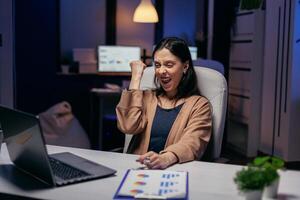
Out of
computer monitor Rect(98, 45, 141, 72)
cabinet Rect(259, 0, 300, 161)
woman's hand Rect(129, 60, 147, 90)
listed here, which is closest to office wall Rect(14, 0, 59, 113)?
computer monitor Rect(98, 45, 141, 72)

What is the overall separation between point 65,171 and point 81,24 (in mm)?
3689

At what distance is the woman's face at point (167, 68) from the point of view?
2029mm

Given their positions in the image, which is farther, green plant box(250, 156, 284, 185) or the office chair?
the office chair

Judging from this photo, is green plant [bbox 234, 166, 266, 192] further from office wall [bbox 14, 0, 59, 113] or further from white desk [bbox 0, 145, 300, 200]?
office wall [bbox 14, 0, 59, 113]

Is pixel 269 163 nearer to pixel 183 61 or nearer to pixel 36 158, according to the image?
pixel 36 158

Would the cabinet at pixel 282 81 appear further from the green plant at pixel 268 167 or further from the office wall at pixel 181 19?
the green plant at pixel 268 167

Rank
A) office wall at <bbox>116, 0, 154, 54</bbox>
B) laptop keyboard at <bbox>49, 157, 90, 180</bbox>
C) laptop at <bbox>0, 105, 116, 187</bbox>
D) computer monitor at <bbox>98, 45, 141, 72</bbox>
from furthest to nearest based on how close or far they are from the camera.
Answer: office wall at <bbox>116, 0, 154, 54</bbox>, computer monitor at <bbox>98, 45, 141, 72</bbox>, laptop keyboard at <bbox>49, 157, 90, 180</bbox>, laptop at <bbox>0, 105, 116, 187</bbox>

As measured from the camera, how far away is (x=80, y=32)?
4.93 meters

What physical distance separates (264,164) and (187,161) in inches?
21.1

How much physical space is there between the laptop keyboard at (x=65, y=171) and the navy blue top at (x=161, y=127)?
0.60 m

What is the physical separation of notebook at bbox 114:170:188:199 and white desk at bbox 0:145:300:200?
0.03 m

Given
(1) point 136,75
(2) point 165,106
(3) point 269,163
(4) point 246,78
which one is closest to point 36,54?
(4) point 246,78

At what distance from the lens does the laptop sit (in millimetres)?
1238

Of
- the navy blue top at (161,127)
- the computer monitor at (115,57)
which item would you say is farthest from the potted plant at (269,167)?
the computer monitor at (115,57)
